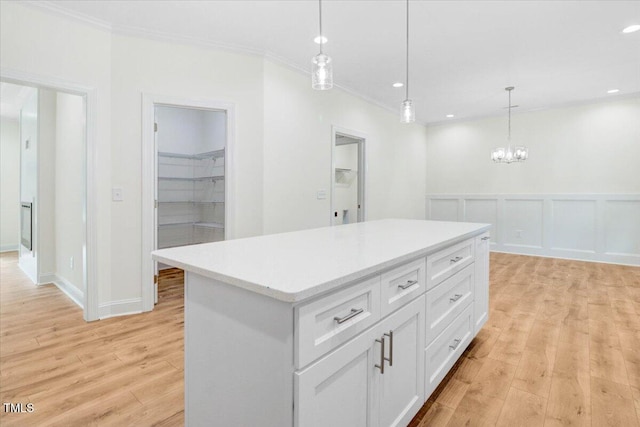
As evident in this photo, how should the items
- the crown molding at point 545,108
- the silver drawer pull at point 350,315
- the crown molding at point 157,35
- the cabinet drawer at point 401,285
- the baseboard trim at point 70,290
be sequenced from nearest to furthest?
the silver drawer pull at point 350,315, the cabinet drawer at point 401,285, the crown molding at point 157,35, the baseboard trim at point 70,290, the crown molding at point 545,108

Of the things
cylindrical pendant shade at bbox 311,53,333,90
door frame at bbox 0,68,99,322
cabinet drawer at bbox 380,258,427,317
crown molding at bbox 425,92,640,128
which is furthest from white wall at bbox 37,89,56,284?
crown molding at bbox 425,92,640,128

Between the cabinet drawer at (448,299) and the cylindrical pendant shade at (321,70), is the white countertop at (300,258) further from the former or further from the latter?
the cylindrical pendant shade at (321,70)

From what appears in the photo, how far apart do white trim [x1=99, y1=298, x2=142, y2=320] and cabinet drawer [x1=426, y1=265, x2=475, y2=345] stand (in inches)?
105

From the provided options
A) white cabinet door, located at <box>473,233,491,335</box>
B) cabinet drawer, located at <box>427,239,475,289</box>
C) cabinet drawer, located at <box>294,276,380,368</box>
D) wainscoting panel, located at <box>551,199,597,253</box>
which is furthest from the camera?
wainscoting panel, located at <box>551,199,597,253</box>

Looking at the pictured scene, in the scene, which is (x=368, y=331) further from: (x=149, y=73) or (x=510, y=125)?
(x=510, y=125)

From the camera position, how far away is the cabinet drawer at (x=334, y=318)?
89 centimetres

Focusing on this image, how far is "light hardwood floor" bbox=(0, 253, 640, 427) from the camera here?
167 cm

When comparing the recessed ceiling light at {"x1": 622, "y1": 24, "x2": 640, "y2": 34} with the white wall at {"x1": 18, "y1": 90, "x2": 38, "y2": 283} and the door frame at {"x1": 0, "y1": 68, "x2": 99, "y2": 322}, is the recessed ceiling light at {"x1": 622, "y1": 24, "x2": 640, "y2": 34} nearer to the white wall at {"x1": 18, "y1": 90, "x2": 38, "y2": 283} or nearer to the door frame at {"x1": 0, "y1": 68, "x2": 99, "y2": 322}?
the door frame at {"x1": 0, "y1": 68, "x2": 99, "y2": 322}

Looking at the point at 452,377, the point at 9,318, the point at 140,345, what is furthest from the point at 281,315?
the point at 9,318

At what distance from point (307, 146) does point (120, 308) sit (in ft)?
8.57

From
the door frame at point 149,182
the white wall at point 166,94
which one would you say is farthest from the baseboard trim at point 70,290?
the door frame at point 149,182

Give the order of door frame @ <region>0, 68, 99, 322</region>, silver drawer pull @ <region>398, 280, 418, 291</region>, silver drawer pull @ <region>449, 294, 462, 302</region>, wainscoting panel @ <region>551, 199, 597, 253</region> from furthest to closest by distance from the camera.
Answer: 1. wainscoting panel @ <region>551, 199, 597, 253</region>
2. door frame @ <region>0, 68, 99, 322</region>
3. silver drawer pull @ <region>449, 294, 462, 302</region>
4. silver drawer pull @ <region>398, 280, 418, 291</region>

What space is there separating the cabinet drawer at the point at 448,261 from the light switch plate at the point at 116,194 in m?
2.72

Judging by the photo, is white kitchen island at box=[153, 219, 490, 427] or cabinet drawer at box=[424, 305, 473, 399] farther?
cabinet drawer at box=[424, 305, 473, 399]
